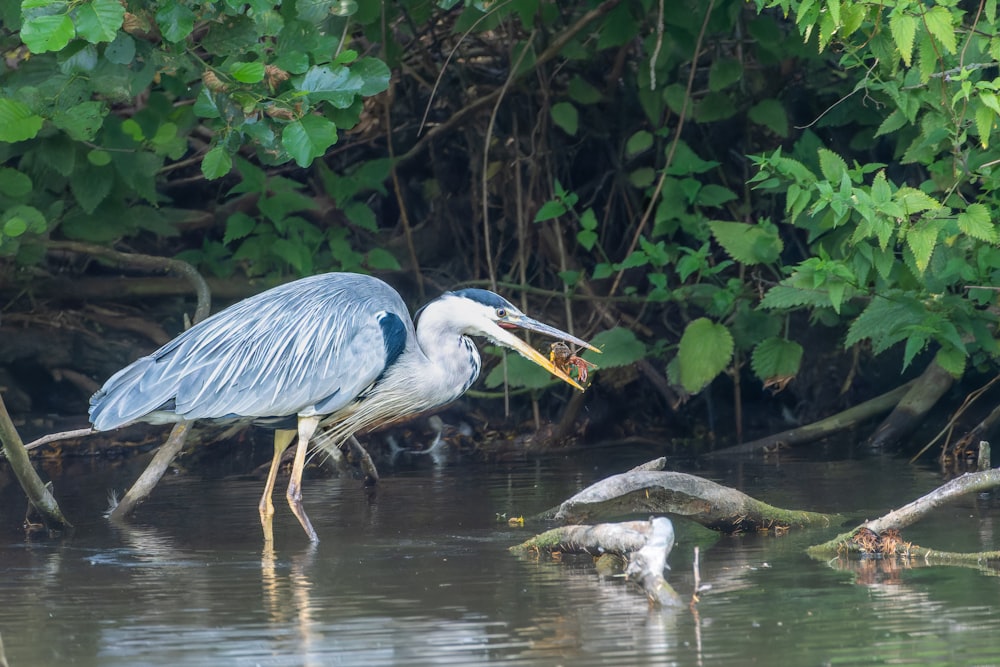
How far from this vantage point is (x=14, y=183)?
730 cm

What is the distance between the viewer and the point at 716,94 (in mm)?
8945

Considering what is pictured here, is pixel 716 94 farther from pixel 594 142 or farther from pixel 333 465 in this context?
pixel 333 465

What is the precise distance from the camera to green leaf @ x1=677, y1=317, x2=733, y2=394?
8172 mm

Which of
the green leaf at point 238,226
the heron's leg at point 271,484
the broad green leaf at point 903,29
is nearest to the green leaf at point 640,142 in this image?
the green leaf at point 238,226

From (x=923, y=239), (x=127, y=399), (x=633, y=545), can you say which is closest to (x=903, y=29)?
(x=923, y=239)

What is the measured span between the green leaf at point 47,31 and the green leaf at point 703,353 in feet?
13.8

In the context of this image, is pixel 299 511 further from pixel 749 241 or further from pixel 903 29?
pixel 903 29

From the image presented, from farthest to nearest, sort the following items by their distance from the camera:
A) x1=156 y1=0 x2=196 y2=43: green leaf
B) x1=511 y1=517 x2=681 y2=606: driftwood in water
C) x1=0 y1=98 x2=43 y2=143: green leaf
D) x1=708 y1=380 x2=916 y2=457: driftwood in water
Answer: x1=708 y1=380 x2=916 y2=457: driftwood in water < x1=0 y1=98 x2=43 y2=143: green leaf < x1=156 y1=0 x2=196 y2=43: green leaf < x1=511 y1=517 x2=681 y2=606: driftwood in water

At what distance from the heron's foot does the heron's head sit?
119 centimetres

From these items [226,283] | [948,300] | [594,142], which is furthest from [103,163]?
[948,300]

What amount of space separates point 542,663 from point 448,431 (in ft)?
18.9

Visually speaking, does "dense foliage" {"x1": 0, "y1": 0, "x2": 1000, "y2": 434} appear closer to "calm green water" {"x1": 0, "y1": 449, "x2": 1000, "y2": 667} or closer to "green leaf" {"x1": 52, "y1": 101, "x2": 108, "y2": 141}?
"green leaf" {"x1": 52, "y1": 101, "x2": 108, "y2": 141}

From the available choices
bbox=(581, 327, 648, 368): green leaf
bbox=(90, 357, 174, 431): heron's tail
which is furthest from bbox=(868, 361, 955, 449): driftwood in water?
bbox=(90, 357, 174, 431): heron's tail

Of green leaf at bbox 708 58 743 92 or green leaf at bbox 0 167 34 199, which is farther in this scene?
green leaf at bbox 708 58 743 92
